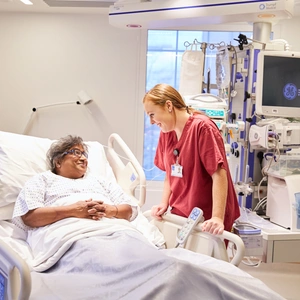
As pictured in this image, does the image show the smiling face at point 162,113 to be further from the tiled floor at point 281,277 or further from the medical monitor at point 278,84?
the tiled floor at point 281,277

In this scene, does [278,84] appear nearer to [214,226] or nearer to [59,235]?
[214,226]

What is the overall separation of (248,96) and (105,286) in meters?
1.91

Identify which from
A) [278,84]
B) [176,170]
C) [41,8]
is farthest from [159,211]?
[41,8]

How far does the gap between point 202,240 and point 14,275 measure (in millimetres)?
977

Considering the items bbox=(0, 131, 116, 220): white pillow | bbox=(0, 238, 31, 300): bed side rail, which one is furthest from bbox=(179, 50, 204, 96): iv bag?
bbox=(0, 238, 31, 300): bed side rail

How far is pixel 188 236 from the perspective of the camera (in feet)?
Answer: 6.62

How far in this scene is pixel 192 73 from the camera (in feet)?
11.0

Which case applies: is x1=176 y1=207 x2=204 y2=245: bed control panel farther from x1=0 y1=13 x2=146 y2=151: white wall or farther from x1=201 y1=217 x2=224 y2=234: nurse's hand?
x1=0 y1=13 x2=146 y2=151: white wall

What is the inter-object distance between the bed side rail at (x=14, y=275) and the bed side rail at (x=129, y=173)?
1.26 metres

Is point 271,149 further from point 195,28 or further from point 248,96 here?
point 195,28

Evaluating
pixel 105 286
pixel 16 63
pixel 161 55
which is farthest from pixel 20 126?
pixel 105 286

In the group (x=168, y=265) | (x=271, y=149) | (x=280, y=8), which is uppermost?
(x=280, y=8)

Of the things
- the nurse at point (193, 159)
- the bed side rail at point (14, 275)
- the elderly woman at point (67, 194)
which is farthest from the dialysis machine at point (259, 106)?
the bed side rail at point (14, 275)

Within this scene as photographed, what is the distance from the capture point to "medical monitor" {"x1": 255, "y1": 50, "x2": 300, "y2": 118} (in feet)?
9.31
